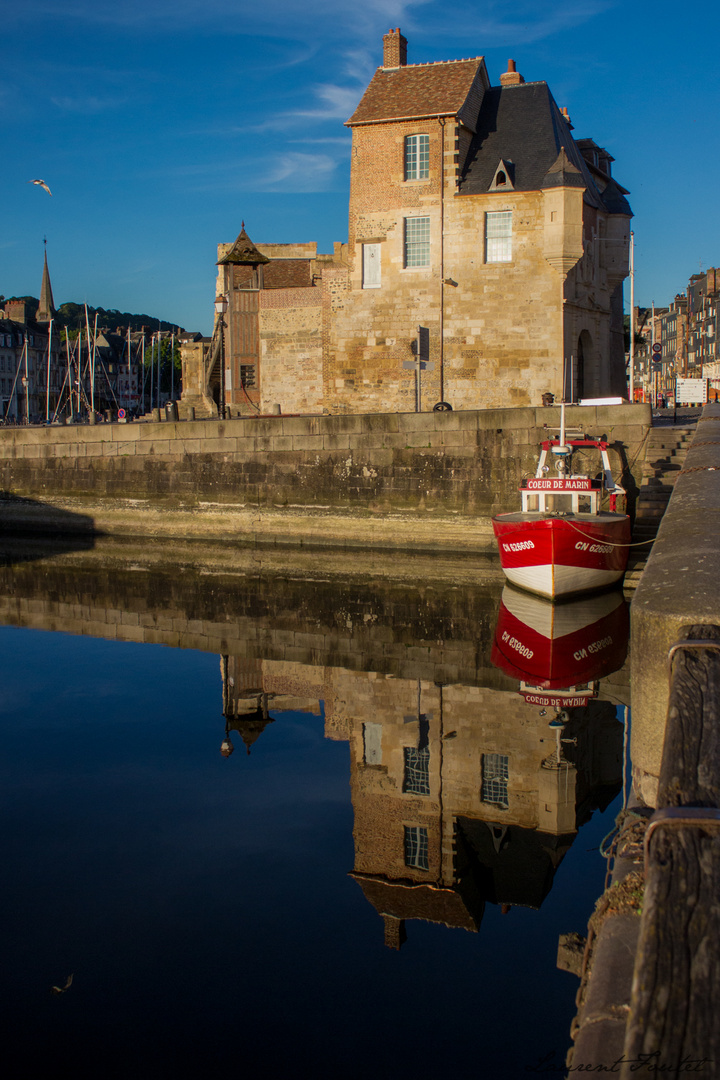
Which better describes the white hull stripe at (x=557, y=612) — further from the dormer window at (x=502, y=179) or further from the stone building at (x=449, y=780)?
the dormer window at (x=502, y=179)

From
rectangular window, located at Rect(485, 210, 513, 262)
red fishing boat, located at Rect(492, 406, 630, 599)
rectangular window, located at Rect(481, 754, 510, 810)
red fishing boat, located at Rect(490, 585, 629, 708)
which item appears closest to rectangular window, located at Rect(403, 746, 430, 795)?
rectangular window, located at Rect(481, 754, 510, 810)

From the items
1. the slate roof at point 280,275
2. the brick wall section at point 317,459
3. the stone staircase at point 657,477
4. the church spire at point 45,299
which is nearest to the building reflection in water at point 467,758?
the stone staircase at point 657,477

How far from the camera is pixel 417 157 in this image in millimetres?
27781

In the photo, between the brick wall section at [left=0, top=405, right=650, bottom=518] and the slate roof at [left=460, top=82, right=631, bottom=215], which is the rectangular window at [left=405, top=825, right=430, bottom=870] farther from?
the slate roof at [left=460, top=82, right=631, bottom=215]

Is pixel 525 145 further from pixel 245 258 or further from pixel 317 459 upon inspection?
pixel 317 459

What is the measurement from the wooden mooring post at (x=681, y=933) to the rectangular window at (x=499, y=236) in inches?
1004

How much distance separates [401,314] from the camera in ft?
92.5

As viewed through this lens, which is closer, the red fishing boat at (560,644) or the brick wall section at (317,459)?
the red fishing boat at (560,644)

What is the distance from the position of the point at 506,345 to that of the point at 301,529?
28.0ft

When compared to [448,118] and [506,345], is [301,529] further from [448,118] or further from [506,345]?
[448,118]

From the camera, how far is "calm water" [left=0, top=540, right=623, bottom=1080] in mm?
4492

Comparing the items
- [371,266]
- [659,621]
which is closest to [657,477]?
[371,266]

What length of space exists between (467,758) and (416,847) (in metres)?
1.81

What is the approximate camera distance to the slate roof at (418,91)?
27.2 metres
